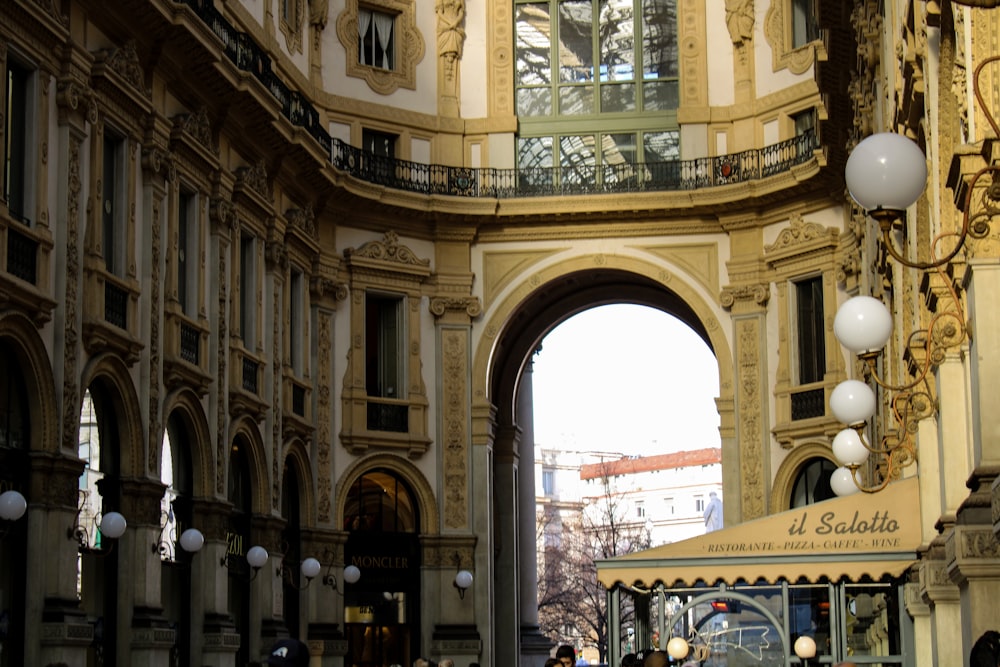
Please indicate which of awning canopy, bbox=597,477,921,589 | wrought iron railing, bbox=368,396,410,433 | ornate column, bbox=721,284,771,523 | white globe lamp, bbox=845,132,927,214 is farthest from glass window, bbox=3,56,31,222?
ornate column, bbox=721,284,771,523

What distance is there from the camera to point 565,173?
36.6 metres

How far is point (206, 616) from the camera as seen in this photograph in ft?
86.0

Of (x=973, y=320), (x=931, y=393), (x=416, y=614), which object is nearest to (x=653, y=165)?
(x=416, y=614)

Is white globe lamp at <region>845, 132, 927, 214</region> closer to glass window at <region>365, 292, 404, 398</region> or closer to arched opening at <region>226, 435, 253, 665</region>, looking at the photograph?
arched opening at <region>226, 435, 253, 665</region>

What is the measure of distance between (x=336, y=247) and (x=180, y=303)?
29.2 ft

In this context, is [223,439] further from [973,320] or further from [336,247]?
[973,320]

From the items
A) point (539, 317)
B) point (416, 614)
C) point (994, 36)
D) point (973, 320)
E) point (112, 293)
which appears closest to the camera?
point (994, 36)

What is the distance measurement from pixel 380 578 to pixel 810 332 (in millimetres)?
10376

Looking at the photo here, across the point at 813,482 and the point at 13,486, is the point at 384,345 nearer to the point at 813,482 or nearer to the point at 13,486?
the point at 813,482

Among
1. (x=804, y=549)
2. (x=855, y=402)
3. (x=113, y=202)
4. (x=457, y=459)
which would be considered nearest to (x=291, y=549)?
(x=457, y=459)

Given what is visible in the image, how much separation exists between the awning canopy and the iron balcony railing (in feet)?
56.2

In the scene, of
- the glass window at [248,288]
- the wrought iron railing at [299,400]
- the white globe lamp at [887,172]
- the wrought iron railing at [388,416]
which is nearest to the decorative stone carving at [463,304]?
the wrought iron railing at [388,416]

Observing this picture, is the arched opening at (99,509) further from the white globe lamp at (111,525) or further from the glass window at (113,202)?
the glass window at (113,202)

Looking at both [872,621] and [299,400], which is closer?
[872,621]
